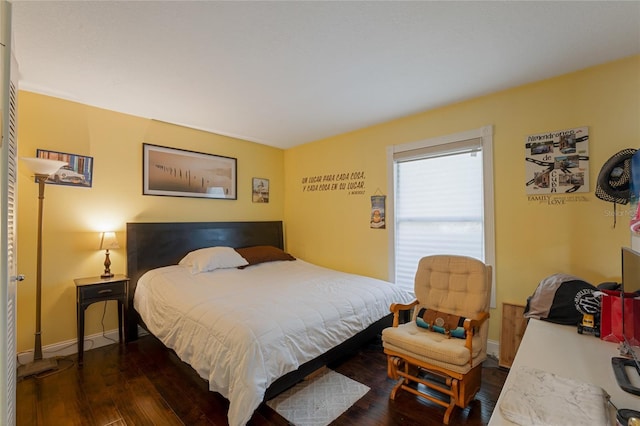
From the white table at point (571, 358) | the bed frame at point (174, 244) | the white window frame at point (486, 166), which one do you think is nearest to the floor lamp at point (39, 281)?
the bed frame at point (174, 244)

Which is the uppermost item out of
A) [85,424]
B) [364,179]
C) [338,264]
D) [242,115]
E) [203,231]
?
[242,115]

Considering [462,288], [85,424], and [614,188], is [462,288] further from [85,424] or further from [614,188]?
[85,424]

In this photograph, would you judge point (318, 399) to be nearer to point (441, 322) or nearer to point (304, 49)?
point (441, 322)

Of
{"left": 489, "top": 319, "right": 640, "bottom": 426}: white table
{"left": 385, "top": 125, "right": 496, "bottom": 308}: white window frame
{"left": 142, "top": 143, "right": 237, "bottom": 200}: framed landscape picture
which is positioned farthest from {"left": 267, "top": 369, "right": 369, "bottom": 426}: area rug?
{"left": 142, "top": 143, "right": 237, "bottom": 200}: framed landscape picture

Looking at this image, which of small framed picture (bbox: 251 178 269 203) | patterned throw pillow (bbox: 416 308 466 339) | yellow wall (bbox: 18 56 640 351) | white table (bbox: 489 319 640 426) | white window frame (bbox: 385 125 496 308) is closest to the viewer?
white table (bbox: 489 319 640 426)

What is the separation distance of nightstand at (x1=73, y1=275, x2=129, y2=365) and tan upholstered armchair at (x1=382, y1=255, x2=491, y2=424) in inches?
104

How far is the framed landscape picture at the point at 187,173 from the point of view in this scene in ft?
11.3

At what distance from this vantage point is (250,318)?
189 cm

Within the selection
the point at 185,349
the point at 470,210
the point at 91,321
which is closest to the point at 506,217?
the point at 470,210

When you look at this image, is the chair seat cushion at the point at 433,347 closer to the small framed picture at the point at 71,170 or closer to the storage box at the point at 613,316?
the storage box at the point at 613,316

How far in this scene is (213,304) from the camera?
216 centimetres

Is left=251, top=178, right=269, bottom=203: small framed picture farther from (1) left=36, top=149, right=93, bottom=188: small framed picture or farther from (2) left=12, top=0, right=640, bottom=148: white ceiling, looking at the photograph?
(1) left=36, top=149, right=93, bottom=188: small framed picture

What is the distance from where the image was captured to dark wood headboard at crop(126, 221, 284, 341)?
3.14 meters

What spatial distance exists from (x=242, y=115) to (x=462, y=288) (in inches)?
113
